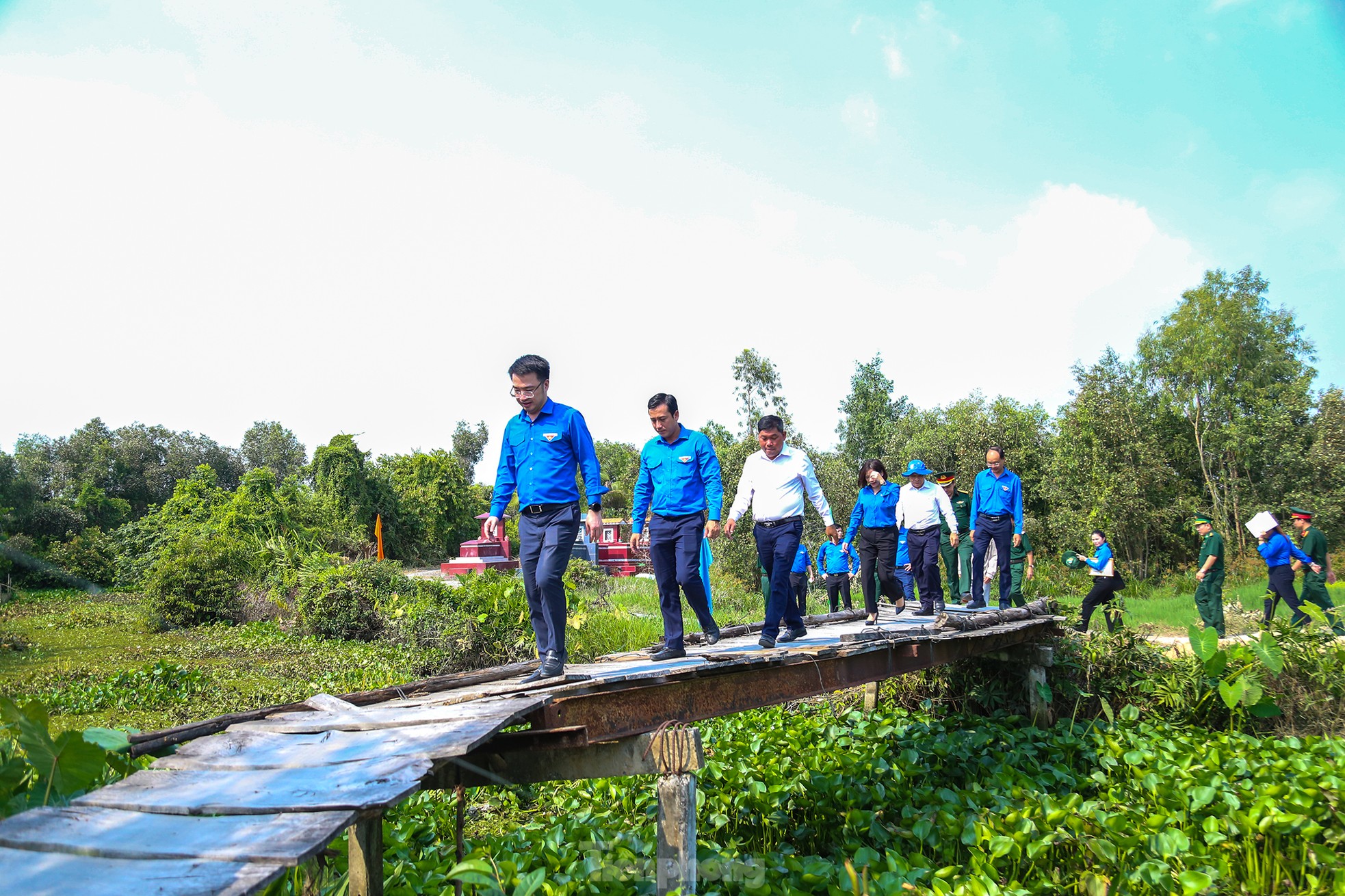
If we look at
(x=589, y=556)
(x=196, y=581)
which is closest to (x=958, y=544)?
(x=196, y=581)

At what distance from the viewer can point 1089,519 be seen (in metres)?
23.3

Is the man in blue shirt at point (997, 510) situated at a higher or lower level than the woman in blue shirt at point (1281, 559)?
higher

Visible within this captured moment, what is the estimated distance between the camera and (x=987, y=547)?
29.2ft

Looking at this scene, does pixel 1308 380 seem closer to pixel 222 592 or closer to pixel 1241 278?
pixel 1241 278

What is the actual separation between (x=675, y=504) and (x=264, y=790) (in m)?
3.03

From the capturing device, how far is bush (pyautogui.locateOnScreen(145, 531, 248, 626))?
650 inches

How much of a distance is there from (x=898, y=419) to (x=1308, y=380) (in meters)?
13.7

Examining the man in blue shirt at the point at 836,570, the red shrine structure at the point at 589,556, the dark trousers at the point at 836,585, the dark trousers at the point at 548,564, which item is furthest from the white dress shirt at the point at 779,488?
the red shrine structure at the point at 589,556

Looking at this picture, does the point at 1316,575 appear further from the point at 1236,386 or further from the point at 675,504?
the point at 1236,386

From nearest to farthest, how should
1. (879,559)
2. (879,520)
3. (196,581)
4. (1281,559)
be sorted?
(879,520)
(879,559)
(1281,559)
(196,581)

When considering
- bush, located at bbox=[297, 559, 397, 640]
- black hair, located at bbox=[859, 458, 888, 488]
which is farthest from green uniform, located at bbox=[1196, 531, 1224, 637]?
bush, located at bbox=[297, 559, 397, 640]

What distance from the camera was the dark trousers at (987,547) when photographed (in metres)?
8.54

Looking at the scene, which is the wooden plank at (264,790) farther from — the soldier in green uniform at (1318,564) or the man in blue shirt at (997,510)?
the soldier in green uniform at (1318,564)

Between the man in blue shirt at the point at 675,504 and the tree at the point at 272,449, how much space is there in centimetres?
5777
